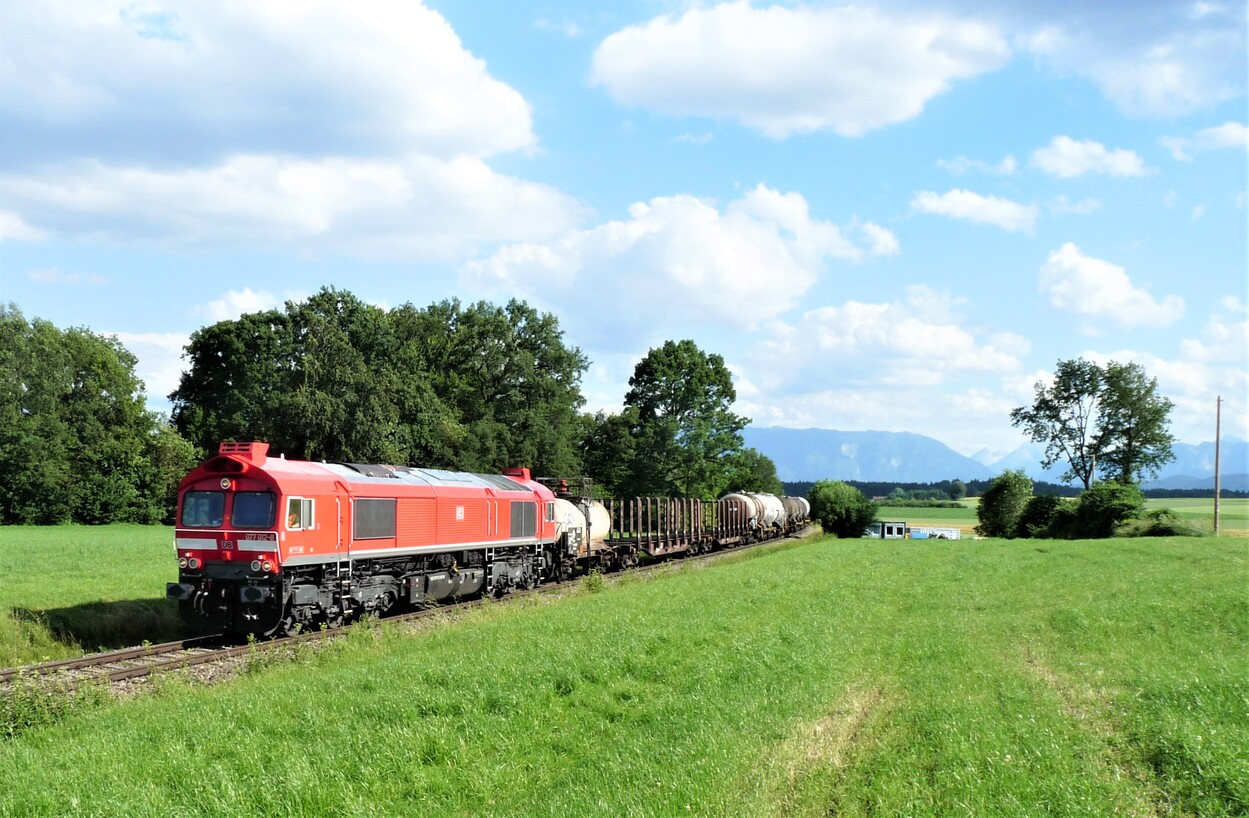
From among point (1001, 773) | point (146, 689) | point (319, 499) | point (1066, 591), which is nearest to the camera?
point (1001, 773)

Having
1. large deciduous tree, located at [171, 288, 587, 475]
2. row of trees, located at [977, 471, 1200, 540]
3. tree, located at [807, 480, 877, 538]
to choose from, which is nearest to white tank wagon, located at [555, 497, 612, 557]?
large deciduous tree, located at [171, 288, 587, 475]

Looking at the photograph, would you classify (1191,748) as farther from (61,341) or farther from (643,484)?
(61,341)

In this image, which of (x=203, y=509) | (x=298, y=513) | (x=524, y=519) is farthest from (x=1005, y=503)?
(x=203, y=509)

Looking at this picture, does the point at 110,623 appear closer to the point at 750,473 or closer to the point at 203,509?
the point at 203,509

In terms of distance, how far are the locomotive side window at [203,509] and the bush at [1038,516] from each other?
75.0 meters

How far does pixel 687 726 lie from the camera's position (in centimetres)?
1109

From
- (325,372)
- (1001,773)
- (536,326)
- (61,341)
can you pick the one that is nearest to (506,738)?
(1001,773)

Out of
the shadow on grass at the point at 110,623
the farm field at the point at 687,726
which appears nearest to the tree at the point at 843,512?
the farm field at the point at 687,726

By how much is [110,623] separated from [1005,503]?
85138 millimetres

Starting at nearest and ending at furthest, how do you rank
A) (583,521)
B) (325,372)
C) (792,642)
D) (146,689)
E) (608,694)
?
(608,694), (146,689), (792,642), (583,521), (325,372)

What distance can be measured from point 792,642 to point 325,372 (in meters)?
41.7

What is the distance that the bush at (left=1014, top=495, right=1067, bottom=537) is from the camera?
79.9 metres

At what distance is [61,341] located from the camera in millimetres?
67625

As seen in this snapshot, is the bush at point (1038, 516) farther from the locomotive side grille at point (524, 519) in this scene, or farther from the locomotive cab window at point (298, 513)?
the locomotive cab window at point (298, 513)
